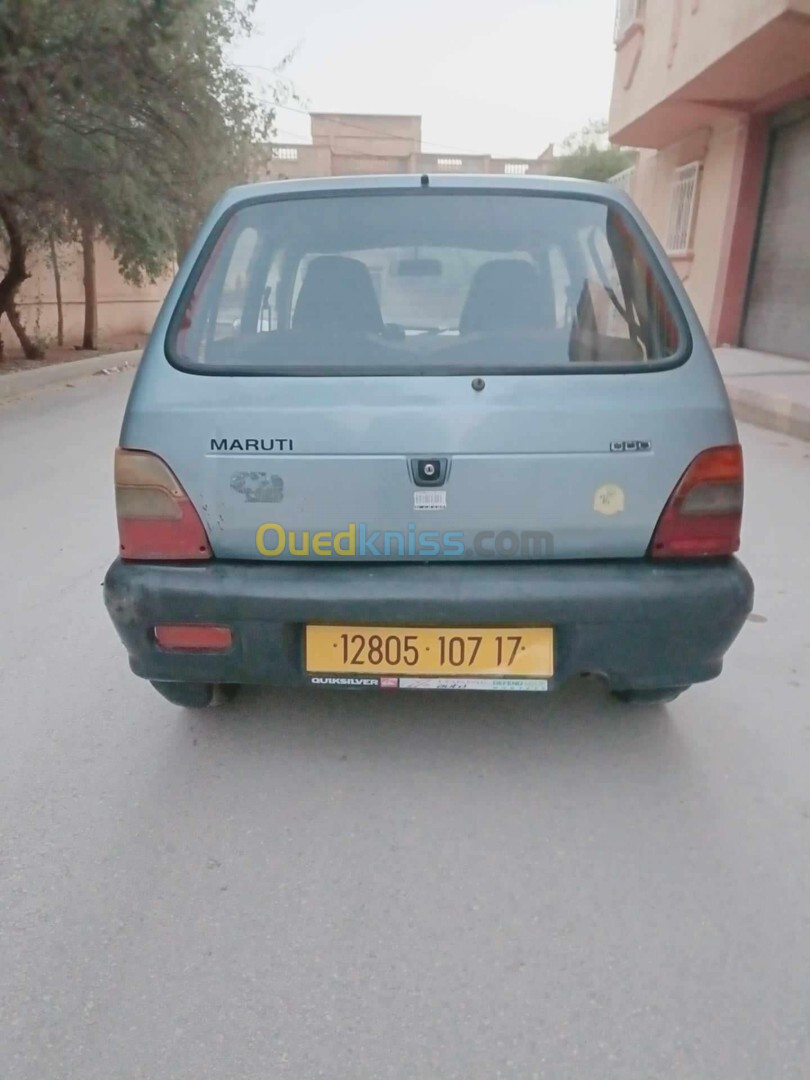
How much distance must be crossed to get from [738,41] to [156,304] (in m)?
16.3

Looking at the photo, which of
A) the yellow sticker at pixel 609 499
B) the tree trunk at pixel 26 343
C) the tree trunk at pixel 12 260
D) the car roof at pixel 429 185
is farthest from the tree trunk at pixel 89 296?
the yellow sticker at pixel 609 499

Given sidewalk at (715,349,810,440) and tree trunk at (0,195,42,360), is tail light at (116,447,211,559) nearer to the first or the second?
sidewalk at (715,349,810,440)

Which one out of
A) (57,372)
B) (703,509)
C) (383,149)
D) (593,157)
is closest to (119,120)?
(57,372)

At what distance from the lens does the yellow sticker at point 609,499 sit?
7.22 feet

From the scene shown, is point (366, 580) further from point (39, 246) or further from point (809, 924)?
point (39, 246)

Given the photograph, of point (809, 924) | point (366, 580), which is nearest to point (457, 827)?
point (366, 580)

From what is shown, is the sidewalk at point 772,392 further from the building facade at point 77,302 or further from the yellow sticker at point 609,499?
the building facade at point 77,302

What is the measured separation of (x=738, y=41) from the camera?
9.79m

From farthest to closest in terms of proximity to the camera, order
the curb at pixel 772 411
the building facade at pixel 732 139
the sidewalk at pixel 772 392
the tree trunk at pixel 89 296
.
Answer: the tree trunk at pixel 89 296 → the building facade at pixel 732 139 → the sidewalk at pixel 772 392 → the curb at pixel 772 411

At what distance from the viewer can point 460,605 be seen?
2.17m

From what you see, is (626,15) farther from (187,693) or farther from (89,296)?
(187,693)

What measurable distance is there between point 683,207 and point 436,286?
15.1 m

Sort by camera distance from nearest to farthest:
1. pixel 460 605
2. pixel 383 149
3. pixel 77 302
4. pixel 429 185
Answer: pixel 460 605
pixel 429 185
pixel 77 302
pixel 383 149

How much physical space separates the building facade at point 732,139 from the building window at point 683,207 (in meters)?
0.03
